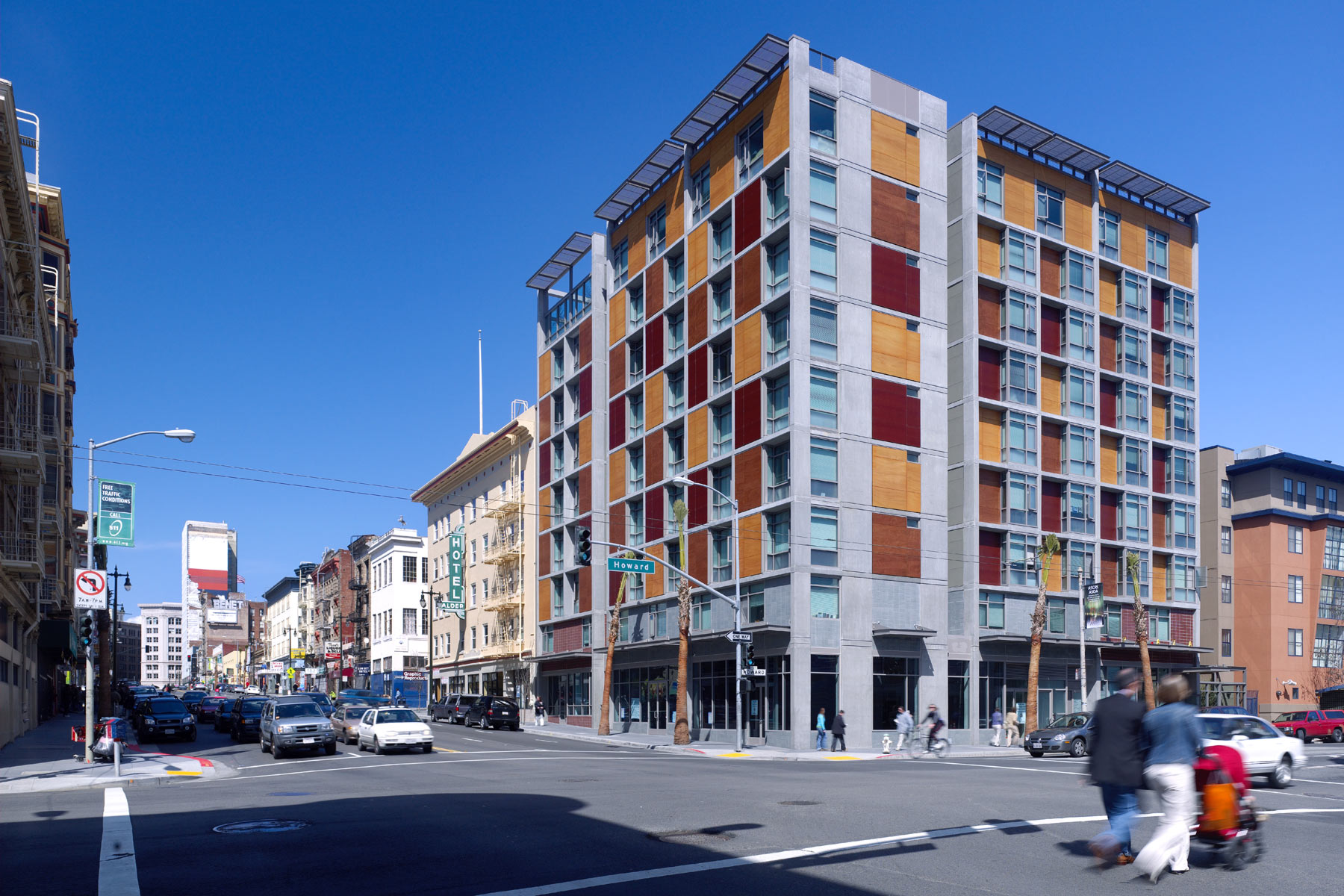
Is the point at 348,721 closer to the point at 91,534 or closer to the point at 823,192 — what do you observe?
the point at 91,534

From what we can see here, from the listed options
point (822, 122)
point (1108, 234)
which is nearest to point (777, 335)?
point (822, 122)

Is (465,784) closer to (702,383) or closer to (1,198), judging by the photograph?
(1,198)

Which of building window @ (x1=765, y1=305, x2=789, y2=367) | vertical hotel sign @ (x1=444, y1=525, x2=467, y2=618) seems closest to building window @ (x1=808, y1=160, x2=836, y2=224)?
building window @ (x1=765, y1=305, x2=789, y2=367)

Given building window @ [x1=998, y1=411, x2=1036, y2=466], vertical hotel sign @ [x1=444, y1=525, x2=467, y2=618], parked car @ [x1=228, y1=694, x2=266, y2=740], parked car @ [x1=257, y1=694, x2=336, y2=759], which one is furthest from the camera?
vertical hotel sign @ [x1=444, y1=525, x2=467, y2=618]

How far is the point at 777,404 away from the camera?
1817 inches

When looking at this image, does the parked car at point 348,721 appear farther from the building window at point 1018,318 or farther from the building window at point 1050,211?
the building window at point 1050,211

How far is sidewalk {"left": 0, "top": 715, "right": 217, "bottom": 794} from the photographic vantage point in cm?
2331

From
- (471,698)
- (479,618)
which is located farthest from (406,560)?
(471,698)

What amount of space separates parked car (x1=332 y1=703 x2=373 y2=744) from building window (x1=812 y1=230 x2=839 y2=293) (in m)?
24.2

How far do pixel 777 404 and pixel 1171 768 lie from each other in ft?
119

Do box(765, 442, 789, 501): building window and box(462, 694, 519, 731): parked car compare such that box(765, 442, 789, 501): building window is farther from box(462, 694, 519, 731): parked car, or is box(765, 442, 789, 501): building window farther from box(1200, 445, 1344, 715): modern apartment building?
box(1200, 445, 1344, 715): modern apartment building

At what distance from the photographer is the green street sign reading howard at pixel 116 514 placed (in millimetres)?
30422

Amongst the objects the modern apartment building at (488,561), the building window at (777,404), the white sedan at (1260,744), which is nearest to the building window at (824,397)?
the building window at (777,404)

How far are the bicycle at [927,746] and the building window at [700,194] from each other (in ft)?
84.4
